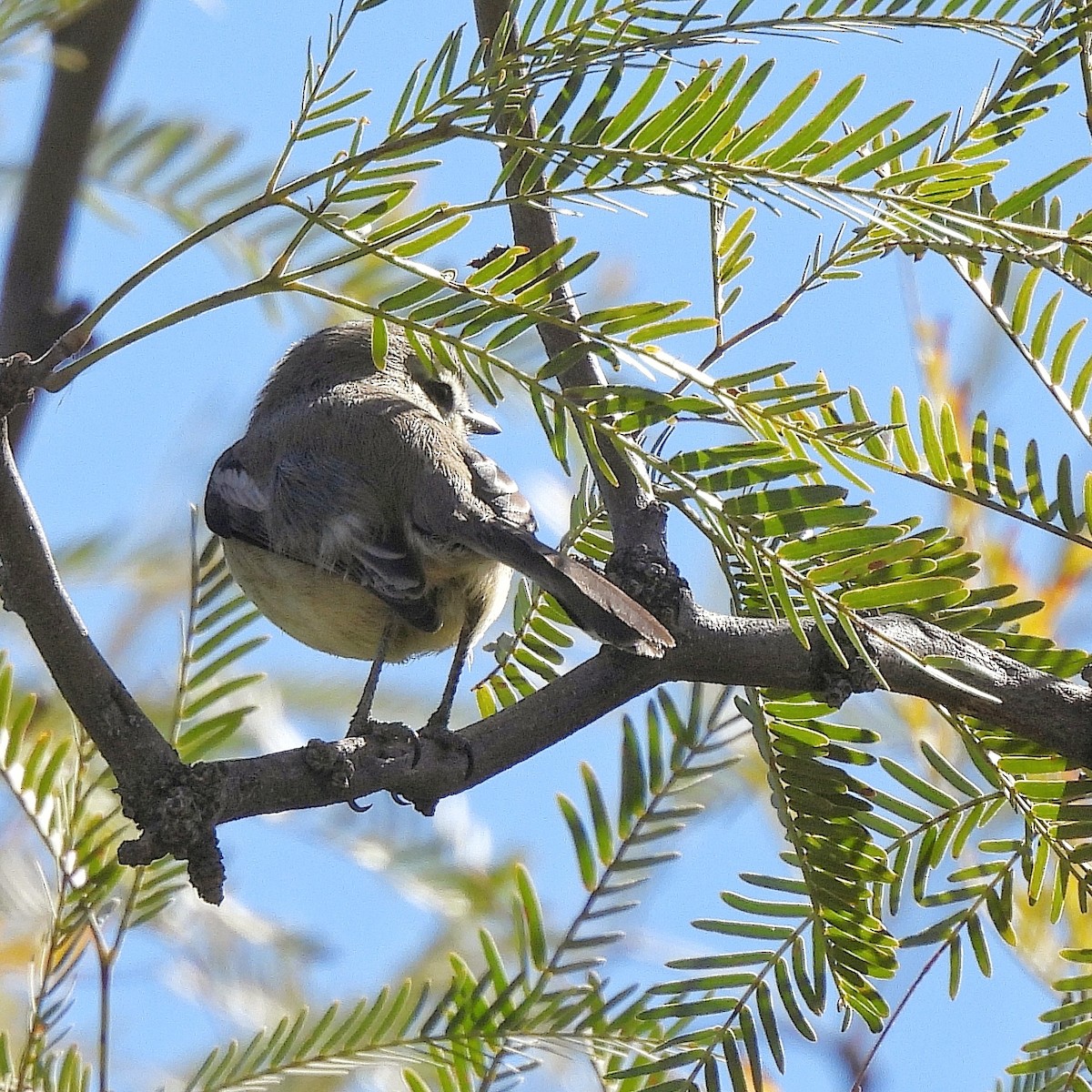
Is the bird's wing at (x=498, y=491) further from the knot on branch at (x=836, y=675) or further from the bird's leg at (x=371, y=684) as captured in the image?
the knot on branch at (x=836, y=675)

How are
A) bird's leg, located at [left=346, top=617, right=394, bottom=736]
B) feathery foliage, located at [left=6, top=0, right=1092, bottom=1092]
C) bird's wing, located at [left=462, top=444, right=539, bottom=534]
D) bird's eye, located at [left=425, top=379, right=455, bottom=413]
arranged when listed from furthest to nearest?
bird's eye, located at [left=425, top=379, right=455, bottom=413], bird's leg, located at [left=346, top=617, right=394, bottom=736], bird's wing, located at [left=462, top=444, right=539, bottom=534], feathery foliage, located at [left=6, top=0, right=1092, bottom=1092]

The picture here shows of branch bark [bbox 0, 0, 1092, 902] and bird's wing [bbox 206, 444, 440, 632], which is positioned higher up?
bird's wing [bbox 206, 444, 440, 632]

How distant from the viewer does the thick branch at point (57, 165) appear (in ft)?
7.77

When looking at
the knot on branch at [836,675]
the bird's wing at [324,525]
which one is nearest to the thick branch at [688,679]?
the knot on branch at [836,675]

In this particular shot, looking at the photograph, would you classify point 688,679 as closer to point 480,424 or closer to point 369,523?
point 369,523

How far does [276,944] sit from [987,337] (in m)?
2.25

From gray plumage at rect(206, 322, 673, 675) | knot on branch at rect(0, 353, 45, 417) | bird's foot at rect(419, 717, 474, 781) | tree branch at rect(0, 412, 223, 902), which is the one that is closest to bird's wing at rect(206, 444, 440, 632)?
gray plumage at rect(206, 322, 673, 675)

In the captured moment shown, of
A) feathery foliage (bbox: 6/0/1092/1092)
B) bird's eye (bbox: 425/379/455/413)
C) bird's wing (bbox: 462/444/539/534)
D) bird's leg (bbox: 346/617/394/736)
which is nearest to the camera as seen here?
feathery foliage (bbox: 6/0/1092/1092)

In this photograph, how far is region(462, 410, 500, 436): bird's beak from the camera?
4258 millimetres

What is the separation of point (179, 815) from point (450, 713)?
44.1 inches

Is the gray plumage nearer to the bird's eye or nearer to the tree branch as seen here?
the bird's eye

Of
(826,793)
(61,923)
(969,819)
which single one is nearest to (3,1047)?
(61,923)

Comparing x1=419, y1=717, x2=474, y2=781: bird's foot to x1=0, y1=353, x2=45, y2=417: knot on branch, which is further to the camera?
x1=419, y1=717, x2=474, y2=781: bird's foot

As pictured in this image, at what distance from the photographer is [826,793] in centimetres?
197
